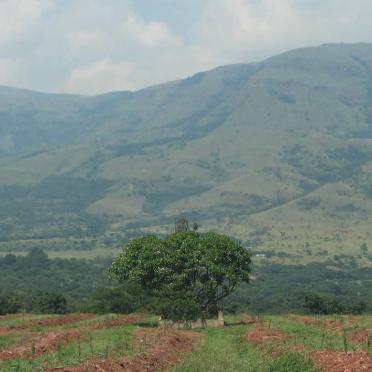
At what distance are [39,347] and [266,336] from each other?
1337cm

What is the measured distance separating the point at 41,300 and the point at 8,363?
8021 cm

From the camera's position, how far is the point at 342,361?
28.7 meters

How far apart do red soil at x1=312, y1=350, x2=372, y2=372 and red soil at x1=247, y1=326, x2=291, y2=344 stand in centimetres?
836

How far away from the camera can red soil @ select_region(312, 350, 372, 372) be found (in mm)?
27047

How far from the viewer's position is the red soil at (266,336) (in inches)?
1587

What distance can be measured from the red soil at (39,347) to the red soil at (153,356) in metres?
4.28

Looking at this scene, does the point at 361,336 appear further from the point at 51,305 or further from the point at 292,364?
the point at 51,305

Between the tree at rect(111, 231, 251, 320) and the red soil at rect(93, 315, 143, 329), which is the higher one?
the tree at rect(111, 231, 251, 320)

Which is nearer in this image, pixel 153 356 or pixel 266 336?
pixel 153 356

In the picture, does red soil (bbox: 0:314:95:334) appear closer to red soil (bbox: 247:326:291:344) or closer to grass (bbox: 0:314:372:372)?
grass (bbox: 0:314:372:372)

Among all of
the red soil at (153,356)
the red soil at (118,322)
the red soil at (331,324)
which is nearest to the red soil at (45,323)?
the red soil at (118,322)

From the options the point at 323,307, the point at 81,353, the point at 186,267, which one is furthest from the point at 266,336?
the point at 323,307

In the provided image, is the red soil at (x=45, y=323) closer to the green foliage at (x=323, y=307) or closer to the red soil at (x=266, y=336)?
the red soil at (x=266, y=336)

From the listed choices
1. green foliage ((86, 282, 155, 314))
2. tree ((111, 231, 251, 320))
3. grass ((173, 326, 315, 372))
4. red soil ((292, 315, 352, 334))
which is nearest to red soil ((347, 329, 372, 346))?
red soil ((292, 315, 352, 334))
